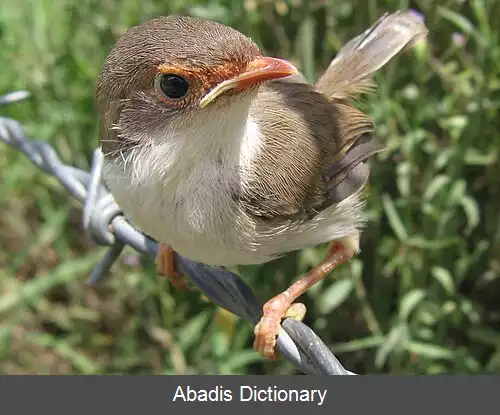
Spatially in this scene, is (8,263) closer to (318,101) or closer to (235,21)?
(235,21)

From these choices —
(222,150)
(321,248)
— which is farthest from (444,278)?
(222,150)

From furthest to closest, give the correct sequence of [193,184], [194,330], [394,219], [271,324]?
[194,330] → [394,219] → [271,324] → [193,184]

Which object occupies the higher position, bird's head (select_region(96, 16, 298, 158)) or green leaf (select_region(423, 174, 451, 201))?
bird's head (select_region(96, 16, 298, 158))

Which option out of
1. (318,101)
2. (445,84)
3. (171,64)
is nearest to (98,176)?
(171,64)

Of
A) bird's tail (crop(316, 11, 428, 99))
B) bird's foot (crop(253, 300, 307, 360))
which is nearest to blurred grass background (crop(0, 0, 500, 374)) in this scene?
bird's tail (crop(316, 11, 428, 99))

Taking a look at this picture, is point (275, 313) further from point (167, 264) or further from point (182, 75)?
point (182, 75)

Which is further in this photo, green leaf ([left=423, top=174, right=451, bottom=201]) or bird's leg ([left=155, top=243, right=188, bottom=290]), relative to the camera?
green leaf ([left=423, top=174, right=451, bottom=201])

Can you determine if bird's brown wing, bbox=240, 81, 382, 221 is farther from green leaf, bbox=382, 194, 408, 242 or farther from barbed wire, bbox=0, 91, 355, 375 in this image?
green leaf, bbox=382, 194, 408, 242

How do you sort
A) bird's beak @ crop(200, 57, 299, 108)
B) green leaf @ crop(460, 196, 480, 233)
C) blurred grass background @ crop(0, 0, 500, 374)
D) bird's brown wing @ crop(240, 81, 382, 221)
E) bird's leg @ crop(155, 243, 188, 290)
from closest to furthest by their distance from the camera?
bird's beak @ crop(200, 57, 299, 108) → bird's brown wing @ crop(240, 81, 382, 221) → bird's leg @ crop(155, 243, 188, 290) → green leaf @ crop(460, 196, 480, 233) → blurred grass background @ crop(0, 0, 500, 374)
